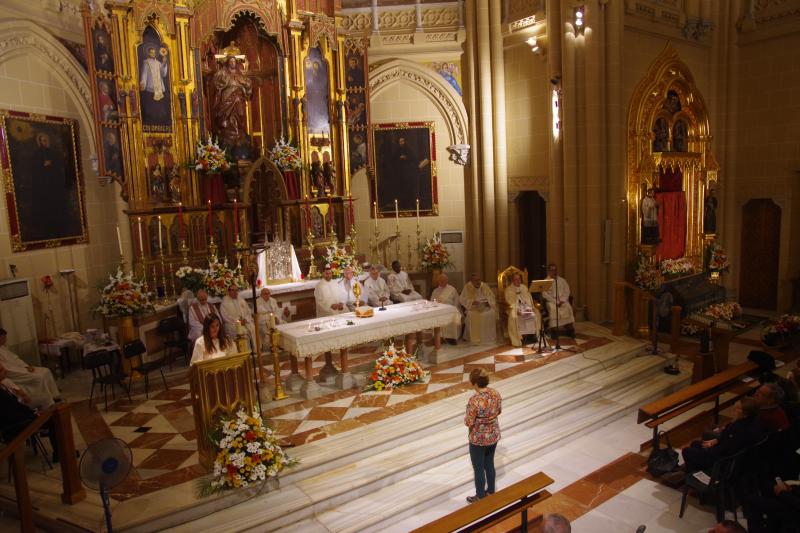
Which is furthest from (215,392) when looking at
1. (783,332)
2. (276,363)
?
(783,332)

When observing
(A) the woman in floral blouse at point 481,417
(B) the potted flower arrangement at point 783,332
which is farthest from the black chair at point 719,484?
(B) the potted flower arrangement at point 783,332

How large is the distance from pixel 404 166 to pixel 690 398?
33.3ft

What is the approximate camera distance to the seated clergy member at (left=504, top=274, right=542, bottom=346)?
1186 centimetres

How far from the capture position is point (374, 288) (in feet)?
43.5

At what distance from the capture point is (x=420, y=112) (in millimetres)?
16344

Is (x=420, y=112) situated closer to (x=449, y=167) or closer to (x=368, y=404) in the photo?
(x=449, y=167)

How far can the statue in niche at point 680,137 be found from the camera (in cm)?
1506

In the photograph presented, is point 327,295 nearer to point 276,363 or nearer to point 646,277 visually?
point 276,363

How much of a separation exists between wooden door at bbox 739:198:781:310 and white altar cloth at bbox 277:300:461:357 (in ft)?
30.8

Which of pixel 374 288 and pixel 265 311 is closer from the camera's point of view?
pixel 265 311

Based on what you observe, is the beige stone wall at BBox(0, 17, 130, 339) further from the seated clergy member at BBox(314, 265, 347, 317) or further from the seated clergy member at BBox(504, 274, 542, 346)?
the seated clergy member at BBox(504, 274, 542, 346)

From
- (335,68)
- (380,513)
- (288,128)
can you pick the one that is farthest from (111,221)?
(380,513)

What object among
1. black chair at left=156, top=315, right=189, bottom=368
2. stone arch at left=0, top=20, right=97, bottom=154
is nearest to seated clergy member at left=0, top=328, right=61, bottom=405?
black chair at left=156, top=315, right=189, bottom=368

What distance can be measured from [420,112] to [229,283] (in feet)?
23.9
